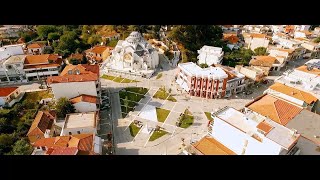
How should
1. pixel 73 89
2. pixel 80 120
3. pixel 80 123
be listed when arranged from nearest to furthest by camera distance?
pixel 80 123
pixel 80 120
pixel 73 89

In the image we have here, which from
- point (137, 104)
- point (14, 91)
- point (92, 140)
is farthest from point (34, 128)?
point (137, 104)

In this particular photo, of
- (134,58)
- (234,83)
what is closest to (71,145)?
(134,58)

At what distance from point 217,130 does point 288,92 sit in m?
6.57

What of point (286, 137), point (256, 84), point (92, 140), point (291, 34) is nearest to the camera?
point (286, 137)

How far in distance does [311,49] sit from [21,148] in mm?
28429

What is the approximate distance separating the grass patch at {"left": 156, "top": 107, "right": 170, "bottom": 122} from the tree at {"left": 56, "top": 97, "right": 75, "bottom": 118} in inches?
233

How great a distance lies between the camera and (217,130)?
14.0m

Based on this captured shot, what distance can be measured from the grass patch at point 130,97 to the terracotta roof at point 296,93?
9.84 metres

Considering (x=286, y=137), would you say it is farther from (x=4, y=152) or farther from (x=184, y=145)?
(x=4, y=152)

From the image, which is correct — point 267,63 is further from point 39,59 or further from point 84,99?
point 39,59

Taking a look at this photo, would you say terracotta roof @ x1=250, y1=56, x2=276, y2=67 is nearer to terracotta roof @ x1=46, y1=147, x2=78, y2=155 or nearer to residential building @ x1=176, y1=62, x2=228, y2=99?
residential building @ x1=176, y1=62, x2=228, y2=99

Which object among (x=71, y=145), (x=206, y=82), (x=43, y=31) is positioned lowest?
(x=71, y=145)

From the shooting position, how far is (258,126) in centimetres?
1239

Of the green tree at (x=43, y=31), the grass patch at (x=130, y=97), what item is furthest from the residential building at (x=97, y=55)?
the green tree at (x=43, y=31)
